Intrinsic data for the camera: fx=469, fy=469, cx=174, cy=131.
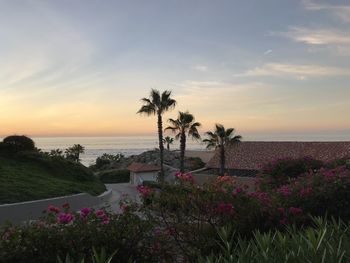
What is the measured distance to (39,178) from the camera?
2380cm

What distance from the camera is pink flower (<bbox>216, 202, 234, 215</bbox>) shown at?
7039mm

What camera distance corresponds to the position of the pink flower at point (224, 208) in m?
7.04

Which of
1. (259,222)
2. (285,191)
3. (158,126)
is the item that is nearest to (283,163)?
(285,191)

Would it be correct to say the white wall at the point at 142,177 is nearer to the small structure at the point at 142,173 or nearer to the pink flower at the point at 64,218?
the small structure at the point at 142,173

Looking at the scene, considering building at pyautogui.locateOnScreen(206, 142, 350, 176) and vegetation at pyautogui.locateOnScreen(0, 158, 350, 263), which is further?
building at pyautogui.locateOnScreen(206, 142, 350, 176)

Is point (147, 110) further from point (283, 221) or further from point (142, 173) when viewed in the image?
point (283, 221)

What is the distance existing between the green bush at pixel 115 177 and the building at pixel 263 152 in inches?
464

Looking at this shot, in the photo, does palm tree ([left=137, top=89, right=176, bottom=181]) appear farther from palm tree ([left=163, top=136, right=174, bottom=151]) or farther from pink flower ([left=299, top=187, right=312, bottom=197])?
palm tree ([left=163, top=136, right=174, bottom=151])

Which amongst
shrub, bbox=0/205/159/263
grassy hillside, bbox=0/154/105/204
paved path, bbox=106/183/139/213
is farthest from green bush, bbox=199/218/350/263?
grassy hillside, bbox=0/154/105/204

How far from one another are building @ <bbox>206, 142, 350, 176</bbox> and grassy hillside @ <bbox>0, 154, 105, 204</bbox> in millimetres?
14683

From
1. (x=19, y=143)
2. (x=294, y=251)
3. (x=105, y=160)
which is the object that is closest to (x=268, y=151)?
(x=19, y=143)

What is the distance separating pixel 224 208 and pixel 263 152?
35.2 m

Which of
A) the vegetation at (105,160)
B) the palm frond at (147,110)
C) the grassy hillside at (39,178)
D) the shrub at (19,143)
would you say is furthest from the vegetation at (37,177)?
the vegetation at (105,160)

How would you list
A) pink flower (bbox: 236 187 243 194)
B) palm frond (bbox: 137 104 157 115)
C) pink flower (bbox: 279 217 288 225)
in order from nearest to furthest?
1. pink flower (bbox: 279 217 288 225)
2. pink flower (bbox: 236 187 243 194)
3. palm frond (bbox: 137 104 157 115)
